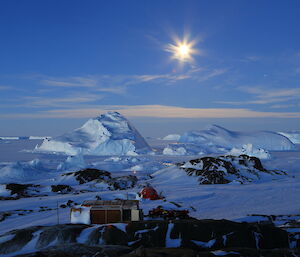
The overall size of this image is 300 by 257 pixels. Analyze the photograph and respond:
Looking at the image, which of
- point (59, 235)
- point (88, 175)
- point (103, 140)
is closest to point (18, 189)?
point (88, 175)

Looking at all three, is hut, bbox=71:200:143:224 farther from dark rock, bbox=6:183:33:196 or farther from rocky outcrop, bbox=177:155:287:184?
rocky outcrop, bbox=177:155:287:184

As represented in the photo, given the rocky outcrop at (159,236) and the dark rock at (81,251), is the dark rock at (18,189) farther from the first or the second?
the dark rock at (81,251)

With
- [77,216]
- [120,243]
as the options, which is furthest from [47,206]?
[120,243]

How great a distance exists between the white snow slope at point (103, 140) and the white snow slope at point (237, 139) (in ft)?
105

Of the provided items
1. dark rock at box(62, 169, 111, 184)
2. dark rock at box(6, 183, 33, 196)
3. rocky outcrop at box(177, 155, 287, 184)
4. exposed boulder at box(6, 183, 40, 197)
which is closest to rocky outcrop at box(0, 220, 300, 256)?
exposed boulder at box(6, 183, 40, 197)

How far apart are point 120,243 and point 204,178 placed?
27.1 m

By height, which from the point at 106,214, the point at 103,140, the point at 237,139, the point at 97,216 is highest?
the point at 103,140

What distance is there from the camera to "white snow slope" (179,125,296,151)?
334ft

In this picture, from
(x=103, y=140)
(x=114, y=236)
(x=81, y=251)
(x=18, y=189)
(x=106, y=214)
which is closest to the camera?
(x=81, y=251)

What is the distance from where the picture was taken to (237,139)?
110812 millimetres

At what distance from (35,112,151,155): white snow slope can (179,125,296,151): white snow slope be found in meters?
32.0

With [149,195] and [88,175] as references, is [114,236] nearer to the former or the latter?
[149,195]

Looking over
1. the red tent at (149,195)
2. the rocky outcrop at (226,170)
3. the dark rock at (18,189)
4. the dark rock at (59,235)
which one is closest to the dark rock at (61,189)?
the dark rock at (18,189)

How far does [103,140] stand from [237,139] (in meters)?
56.8
